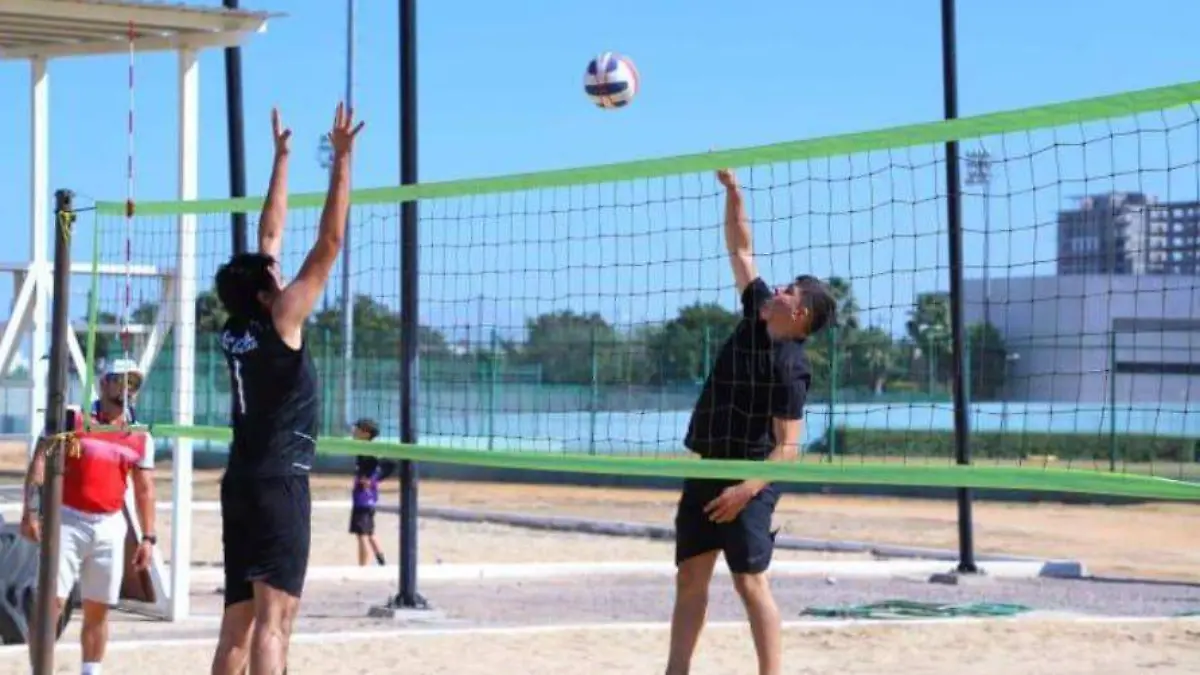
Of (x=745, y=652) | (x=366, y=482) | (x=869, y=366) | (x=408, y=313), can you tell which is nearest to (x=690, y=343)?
(x=869, y=366)

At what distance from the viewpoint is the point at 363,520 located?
16578 millimetres

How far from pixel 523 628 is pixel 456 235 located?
275 centimetres

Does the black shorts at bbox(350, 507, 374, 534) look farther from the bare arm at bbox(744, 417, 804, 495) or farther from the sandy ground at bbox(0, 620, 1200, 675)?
the bare arm at bbox(744, 417, 804, 495)

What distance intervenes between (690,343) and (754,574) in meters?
11.4

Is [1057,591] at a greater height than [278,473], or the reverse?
[278,473]

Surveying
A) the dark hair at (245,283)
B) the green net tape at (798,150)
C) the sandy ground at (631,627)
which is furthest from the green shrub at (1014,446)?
the dark hair at (245,283)

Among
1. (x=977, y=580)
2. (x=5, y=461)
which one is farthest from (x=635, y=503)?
(x=5, y=461)

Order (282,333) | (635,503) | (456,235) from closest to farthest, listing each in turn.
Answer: (282,333), (456,235), (635,503)

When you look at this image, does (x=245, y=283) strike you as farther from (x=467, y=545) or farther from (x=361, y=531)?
(x=467, y=545)

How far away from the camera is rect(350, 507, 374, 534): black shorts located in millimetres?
16500

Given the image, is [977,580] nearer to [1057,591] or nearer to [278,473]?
[1057,591]

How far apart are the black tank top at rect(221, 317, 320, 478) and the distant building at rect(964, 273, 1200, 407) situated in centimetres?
270

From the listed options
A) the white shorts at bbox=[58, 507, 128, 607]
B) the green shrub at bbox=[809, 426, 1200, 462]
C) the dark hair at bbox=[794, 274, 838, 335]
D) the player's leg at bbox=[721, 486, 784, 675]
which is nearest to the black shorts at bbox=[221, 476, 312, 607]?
the player's leg at bbox=[721, 486, 784, 675]

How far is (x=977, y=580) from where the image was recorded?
16188mm
